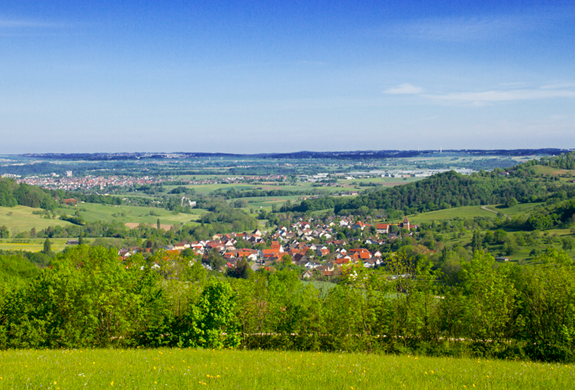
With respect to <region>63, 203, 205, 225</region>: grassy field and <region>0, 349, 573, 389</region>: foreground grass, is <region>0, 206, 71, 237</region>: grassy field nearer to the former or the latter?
<region>63, 203, 205, 225</region>: grassy field

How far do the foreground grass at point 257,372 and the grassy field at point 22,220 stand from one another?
92.8 metres

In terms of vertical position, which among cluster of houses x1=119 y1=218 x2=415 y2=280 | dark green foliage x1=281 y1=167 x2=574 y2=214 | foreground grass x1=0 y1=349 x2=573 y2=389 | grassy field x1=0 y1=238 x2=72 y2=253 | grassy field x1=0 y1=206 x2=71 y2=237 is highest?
foreground grass x1=0 y1=349 x2=573 y2=389

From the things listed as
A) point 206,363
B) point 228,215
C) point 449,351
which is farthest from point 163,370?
point 228,215

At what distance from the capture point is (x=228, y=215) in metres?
117

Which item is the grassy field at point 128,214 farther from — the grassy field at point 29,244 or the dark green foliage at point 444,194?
the dark green foliage at point 444,194

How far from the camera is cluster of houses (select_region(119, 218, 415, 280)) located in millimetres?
67375

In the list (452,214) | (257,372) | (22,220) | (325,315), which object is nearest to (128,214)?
(22,220)

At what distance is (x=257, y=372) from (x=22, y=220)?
358 ft

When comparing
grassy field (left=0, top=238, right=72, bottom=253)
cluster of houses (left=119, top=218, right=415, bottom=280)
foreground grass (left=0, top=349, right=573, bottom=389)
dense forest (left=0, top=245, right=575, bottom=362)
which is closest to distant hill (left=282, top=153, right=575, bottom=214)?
cluster of houses (left=119, top=218, right=415, bottom=280)

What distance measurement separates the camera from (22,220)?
102m

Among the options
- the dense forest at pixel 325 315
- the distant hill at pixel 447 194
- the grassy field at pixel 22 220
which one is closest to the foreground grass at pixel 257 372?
the dense forest at pixel 325 315

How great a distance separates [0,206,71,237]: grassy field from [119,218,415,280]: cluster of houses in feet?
124

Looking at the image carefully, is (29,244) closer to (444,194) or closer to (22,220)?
(22,220)

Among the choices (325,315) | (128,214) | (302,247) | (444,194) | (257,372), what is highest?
(257,372)
